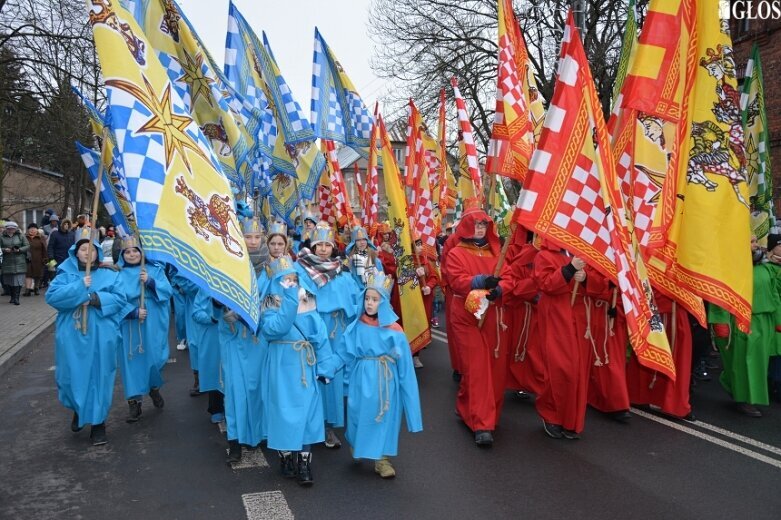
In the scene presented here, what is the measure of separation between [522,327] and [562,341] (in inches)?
59.7

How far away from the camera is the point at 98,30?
3.92m

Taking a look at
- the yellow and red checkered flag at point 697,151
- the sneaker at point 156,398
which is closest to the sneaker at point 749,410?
the yellow and red checkered flag at point 697,151

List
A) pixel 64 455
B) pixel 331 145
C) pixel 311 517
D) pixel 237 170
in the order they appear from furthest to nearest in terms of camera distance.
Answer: pixel 331 145
pixel 237 170
pixel 64 455
pixel 311 517

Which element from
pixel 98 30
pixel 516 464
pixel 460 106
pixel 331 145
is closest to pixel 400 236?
pixel 460 106

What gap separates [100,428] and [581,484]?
13.4ft

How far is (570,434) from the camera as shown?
19.1 feet

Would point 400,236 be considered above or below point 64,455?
above

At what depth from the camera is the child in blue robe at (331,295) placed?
5609 mm

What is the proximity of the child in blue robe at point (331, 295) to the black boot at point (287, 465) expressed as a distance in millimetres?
720

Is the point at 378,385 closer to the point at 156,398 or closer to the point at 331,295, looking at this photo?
the point at 331,295

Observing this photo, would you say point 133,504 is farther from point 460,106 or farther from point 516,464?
point 460,106

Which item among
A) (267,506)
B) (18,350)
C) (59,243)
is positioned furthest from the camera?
(59,243)

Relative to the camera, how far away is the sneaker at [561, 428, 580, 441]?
19.0 feet

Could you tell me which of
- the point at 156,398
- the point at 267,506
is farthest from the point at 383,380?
the point at 156,398
